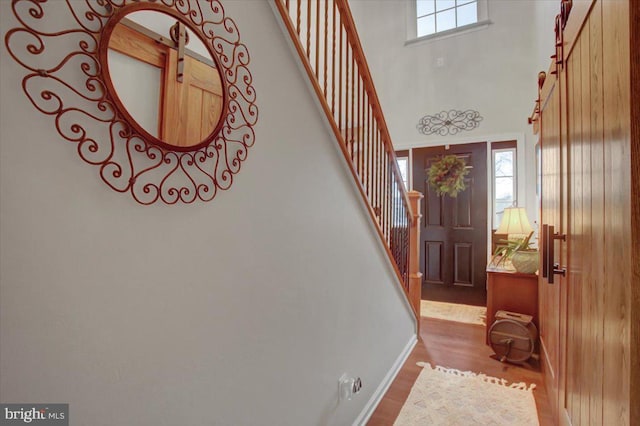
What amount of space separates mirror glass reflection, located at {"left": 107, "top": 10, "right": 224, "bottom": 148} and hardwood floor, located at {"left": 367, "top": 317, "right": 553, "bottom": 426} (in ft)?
6.12

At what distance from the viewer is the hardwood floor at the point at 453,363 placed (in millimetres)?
1933

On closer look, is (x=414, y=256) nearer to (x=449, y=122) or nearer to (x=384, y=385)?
(x=384, y=385)

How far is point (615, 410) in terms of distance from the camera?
31.3 inches

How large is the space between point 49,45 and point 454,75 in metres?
4.36

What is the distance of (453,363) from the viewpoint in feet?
8.08

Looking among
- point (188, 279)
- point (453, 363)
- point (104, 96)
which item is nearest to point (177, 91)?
point (104, 96)

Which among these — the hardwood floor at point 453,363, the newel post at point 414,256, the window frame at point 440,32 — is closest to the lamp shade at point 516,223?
the newel post at point 414,256

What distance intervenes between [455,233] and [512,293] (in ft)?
4.70

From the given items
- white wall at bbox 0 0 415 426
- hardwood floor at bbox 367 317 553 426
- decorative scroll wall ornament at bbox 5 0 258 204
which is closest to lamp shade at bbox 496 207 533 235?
hardwood floor at bbox 367 317 553 426

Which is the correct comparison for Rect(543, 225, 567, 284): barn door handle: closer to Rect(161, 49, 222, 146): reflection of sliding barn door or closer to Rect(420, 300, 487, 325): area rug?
Rect(161, 49, 222, 146): reflection of sliding barn door

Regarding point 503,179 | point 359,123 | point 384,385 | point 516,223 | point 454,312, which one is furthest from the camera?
point 503,179

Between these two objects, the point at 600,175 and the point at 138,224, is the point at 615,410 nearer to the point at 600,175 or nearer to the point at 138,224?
the point at 600,175

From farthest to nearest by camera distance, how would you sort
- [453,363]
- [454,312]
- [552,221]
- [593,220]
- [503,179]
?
[503,179]
[454,312]
[453,363]
[552,221]
[593,220]

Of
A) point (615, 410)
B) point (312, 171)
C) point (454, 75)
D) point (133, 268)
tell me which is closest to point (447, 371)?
point (615, 410)
